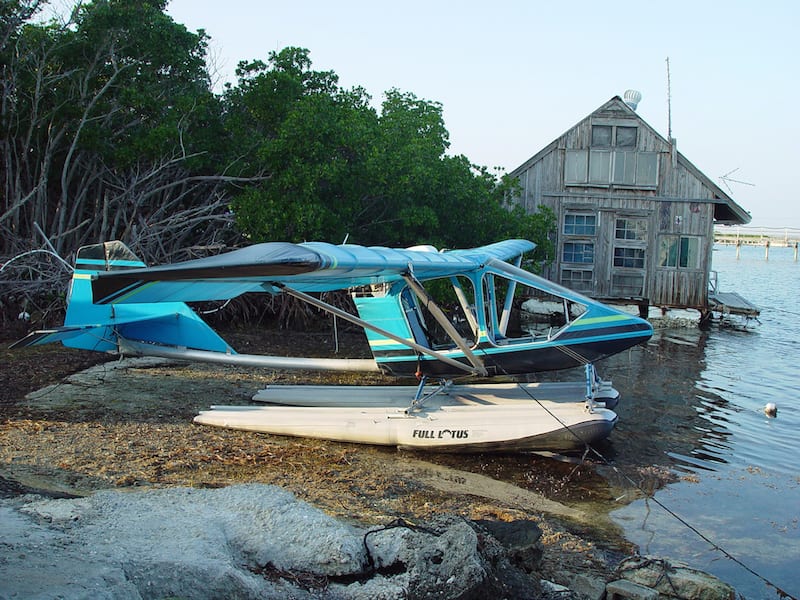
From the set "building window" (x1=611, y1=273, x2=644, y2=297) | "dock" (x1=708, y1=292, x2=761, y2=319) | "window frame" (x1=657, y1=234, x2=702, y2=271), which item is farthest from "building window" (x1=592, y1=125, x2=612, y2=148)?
"dock" (x1=708, y1=292, x2=761, y2=319)

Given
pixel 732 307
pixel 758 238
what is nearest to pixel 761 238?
pixel 758 238

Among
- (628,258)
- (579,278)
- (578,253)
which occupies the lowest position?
(579,278)

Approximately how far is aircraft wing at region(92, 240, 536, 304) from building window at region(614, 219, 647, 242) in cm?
1450

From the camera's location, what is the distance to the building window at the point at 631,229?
22922mm

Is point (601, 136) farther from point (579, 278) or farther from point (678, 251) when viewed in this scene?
point (579, 278)

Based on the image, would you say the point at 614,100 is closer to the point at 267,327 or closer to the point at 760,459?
the point at 267,327

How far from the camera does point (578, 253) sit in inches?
915

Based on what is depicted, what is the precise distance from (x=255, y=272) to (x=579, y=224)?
688 inches

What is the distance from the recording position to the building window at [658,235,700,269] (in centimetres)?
2288

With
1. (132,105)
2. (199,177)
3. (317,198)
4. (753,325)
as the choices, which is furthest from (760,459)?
(753,325)

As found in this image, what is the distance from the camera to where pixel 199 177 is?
1723 cm

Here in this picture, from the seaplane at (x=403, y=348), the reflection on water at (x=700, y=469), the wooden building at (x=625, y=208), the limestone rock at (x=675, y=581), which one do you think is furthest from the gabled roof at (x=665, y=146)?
the limestone rock at (x=675, y=581)

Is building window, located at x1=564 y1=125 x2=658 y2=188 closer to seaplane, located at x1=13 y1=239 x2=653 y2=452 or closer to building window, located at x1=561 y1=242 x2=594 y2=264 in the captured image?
building window, located at x1=561 y1=242 x2=594 y2=264

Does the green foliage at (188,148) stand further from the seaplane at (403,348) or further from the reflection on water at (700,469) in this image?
the reflection on water at (700,469)
